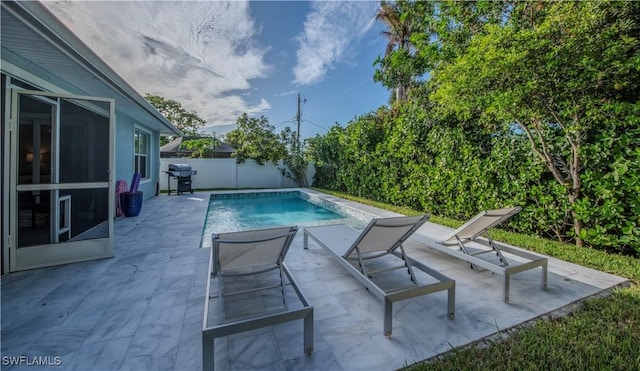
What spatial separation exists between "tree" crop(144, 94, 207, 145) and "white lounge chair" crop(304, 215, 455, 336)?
2986 centimetres

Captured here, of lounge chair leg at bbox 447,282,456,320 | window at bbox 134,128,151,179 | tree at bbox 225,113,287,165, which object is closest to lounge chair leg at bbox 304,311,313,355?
lounge chair leg at bbox 447,282,456,320

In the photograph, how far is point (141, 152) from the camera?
1059cm

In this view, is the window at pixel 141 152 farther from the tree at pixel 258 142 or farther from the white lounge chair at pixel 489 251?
the white lounge chair at pixel 489 251

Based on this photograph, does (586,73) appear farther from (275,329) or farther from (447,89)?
(275,329)

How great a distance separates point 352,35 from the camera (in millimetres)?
13484

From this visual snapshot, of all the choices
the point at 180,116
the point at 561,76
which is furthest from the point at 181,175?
the point at 180,116

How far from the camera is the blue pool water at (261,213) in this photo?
8.37 m

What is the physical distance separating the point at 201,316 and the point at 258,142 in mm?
14709

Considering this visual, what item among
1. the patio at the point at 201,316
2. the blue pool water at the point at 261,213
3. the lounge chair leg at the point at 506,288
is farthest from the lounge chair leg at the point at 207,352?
the blue pool water at the point at 261,213

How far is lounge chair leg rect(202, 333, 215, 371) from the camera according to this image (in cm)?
193

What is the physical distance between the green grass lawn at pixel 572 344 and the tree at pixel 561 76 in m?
2.62

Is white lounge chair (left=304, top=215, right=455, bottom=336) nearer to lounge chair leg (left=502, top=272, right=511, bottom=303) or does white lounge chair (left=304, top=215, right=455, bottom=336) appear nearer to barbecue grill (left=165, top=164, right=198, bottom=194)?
lounge chair leg (left=502, top=272, right=511, bottom=303)

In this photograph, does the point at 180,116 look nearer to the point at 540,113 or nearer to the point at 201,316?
the point at 201,316

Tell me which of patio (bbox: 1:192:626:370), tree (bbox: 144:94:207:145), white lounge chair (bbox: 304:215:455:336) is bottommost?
patio (bbox: 1:192:626:370)
